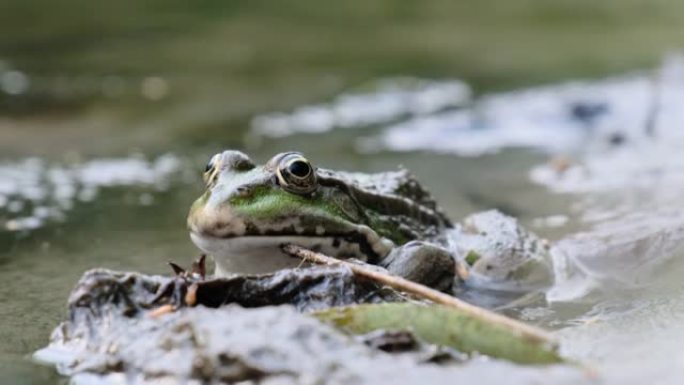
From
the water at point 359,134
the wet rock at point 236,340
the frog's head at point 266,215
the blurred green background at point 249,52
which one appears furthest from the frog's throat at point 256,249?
the blurred green background at point 249,52

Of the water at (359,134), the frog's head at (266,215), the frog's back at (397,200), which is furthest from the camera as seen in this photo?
the water at (359,134)

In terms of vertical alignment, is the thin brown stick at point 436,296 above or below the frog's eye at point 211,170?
below

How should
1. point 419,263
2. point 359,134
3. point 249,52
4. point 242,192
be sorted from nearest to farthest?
1. point 242,192
2. point 419,263
3. point 359,134
4. point 249,52

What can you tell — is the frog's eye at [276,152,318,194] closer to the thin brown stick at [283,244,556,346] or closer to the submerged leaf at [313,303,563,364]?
the thin brown stick at [283,244,556,346]

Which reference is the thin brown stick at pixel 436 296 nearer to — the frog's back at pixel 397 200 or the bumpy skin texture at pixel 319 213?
the bumpy skin texture at pixel 319 213

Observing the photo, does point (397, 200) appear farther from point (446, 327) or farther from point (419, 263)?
point (446, 327)

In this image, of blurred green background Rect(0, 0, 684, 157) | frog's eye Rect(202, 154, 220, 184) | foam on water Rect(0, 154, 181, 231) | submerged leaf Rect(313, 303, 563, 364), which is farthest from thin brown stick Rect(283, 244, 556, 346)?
blurred green background Rect(0, 0, 684, 157)

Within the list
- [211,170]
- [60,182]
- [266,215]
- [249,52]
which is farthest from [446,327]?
[249,52]
